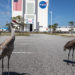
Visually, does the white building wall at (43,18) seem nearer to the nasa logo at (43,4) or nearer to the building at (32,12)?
the building at (32,12)

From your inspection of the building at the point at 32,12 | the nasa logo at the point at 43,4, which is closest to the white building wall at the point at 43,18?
the building at the point at 32,12

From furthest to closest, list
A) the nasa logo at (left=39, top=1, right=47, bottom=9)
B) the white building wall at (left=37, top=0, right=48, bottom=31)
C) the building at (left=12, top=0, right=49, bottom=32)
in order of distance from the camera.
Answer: the nasa logo at (left=39, top=1, right=47, bottom=9), the white building wall at (left=37, top=0, right=48, bottom=31), the building at (left=12, top=0, right=49, bottom=32)

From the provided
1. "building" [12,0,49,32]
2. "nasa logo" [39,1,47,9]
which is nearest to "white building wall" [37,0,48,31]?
"building" [12,0,49,32]

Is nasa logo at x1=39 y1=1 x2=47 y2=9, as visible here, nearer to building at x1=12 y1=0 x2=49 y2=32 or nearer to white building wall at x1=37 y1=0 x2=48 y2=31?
building at x1=12 y1=0 x2=49 y2=32

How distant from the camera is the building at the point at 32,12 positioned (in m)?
93.1

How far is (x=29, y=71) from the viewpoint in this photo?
17.3ft

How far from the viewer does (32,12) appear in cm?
9412

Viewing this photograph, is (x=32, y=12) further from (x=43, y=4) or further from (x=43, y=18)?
(x=43, y=4)

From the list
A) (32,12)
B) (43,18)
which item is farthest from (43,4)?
(32,12)

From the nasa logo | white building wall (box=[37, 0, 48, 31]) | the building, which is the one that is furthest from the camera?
the nasa logo

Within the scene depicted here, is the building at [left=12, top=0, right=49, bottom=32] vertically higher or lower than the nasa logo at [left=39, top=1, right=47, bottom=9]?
lower

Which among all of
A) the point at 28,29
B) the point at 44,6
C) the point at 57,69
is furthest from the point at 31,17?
the point at 57,69

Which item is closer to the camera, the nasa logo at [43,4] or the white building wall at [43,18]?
the white building wall at [43,18]

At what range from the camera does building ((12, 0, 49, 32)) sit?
93.1 meters
